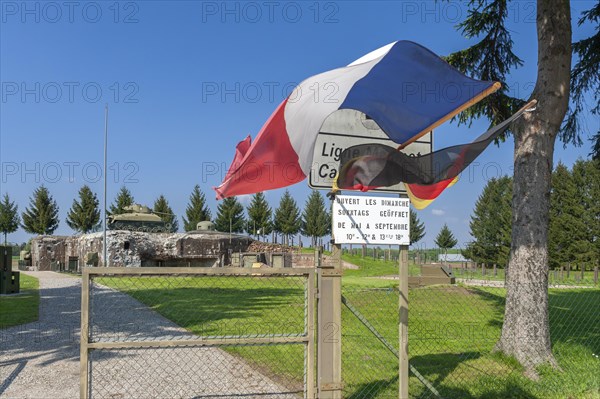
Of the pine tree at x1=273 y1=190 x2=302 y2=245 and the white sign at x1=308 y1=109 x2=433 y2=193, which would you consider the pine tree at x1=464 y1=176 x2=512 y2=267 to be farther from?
the white sign at x1=308 y1=109 x2=433 y2=193

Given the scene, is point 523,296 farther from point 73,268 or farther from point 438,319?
point 73,268

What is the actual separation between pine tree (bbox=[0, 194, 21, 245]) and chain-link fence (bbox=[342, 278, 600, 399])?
57415mm

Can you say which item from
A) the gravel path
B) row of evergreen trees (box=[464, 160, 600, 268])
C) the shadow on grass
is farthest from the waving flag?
row of evergreen trees (box=[464, 160, 600, 268])

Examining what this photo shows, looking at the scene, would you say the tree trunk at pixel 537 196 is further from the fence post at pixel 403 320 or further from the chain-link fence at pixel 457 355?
the fence post at pixel 403 320

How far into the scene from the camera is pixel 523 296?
7.70 meters

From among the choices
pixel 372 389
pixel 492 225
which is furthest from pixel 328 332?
pixel 492 225

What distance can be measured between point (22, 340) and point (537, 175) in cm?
941

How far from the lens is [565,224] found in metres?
53.2

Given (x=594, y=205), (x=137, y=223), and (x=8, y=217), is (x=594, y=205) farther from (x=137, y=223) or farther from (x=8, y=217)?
(x=8, y=217)

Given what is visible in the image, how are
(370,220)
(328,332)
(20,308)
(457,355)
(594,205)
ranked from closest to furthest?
(328,332) → (370,220) → (457,355) → (20,308) → (594,205)

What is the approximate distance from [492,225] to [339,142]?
59284mm

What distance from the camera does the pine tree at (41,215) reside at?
58.1 meters

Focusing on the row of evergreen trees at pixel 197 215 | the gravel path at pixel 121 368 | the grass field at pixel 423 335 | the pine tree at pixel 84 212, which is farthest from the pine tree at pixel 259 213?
the gravel path at pixel 121 368

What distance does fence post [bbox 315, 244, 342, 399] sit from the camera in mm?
5184
